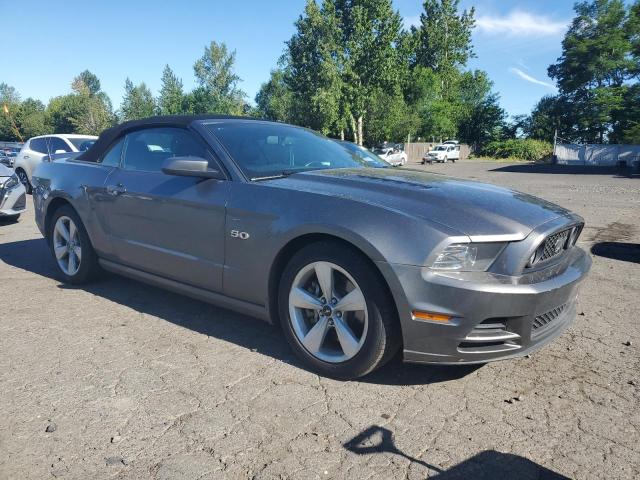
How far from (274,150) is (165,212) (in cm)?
93

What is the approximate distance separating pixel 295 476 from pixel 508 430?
1.08 metres

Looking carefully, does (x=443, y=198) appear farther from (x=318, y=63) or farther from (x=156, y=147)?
(x=318, y=63)

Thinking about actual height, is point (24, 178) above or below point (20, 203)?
below

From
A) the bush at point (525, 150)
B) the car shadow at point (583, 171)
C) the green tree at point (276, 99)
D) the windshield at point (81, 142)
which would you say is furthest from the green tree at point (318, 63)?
the windshield at point (81, 142)

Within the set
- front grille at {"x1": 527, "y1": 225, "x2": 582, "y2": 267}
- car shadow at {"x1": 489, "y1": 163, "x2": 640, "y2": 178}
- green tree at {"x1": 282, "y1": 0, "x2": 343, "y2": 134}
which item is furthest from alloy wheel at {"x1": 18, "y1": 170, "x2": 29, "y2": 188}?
green tree at {"x1": 282, "y1": 0, "x2": 343, "y2": 134}

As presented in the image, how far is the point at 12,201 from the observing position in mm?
8234

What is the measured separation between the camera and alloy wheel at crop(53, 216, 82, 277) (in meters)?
4.65

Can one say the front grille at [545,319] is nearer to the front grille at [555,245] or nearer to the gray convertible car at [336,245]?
the gray convertible car at [336,245]

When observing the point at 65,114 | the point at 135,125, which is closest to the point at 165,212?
the point at 135,125

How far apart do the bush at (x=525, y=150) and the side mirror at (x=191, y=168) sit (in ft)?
186

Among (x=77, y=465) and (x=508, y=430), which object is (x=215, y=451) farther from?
(x=508, y=430)

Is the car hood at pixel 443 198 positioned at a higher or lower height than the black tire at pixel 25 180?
higher

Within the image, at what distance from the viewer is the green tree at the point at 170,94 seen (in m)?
71.4

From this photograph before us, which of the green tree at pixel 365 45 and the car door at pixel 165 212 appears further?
the green tree at pixel 365 45
